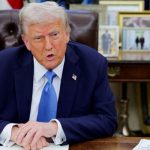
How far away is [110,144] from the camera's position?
137 centimetres

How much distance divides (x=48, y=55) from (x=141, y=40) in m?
1.37

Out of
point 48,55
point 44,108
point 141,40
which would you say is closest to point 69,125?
point 44,108

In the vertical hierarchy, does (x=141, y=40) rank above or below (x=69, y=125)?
above

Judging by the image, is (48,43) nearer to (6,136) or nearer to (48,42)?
(48,42)

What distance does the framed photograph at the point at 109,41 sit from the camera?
8.61 ft

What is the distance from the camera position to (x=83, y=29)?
1.97 meters

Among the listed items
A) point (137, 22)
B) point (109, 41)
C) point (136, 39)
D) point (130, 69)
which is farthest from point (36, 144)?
point (137, 22)

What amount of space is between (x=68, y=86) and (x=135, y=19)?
4.54 ft

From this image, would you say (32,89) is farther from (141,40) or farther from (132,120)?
(132,120)

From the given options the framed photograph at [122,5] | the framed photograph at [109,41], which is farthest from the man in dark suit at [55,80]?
the framed photograph at [122,5]

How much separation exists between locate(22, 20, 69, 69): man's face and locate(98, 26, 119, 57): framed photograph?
105 centimetres

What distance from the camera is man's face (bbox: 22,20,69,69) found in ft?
4.99

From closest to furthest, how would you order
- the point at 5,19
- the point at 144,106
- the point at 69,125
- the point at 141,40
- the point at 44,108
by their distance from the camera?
the point at 69,125, the point at 44,108, the point at 5,19, the point at 141,40, the point at 144,106

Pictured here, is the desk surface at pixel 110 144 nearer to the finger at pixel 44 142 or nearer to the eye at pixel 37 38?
the finger at pixel 44 142
